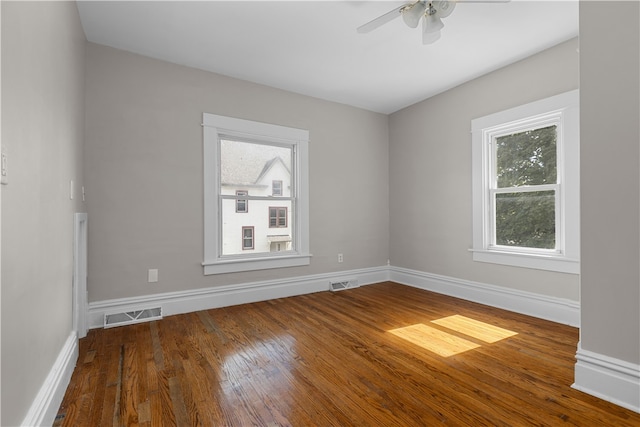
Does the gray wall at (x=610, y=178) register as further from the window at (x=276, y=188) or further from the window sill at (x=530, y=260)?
the window at (x=276, y=188)

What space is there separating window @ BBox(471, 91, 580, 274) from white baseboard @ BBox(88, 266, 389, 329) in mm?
1998

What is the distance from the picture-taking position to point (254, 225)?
4.01 metres

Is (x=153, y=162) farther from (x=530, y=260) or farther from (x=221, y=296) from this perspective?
(x=530, y=260)

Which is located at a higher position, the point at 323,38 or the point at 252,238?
the point at 323,38

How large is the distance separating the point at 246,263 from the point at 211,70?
230 cm

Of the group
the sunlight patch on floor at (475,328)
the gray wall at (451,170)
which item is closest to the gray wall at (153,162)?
the gray wall at (451,170)

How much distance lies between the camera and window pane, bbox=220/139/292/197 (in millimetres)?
3826

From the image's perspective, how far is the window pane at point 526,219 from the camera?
10.7 feet

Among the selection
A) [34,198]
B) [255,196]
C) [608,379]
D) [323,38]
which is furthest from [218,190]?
[608,379]

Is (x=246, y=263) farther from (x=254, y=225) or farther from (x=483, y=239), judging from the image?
(x=483, y=239)

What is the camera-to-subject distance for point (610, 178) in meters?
1.78

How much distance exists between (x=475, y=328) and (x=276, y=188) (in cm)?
277

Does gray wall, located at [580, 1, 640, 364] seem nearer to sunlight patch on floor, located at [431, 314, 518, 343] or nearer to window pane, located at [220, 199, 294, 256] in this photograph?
sunlight patch on floor, located at [431, 314, 518, 343]

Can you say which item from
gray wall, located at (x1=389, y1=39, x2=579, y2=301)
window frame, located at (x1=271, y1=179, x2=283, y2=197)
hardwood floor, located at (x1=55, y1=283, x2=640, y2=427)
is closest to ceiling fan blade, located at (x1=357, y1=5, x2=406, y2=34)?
gray wall, located at (x1=389, y1=39, x2=579, y2=301)
